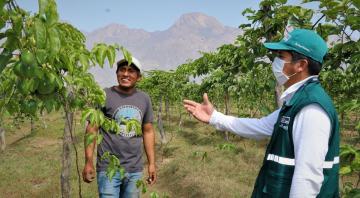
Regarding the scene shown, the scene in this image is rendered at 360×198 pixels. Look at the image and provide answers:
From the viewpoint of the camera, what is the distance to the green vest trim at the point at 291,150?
83.8 inches

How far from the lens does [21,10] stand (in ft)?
6.25

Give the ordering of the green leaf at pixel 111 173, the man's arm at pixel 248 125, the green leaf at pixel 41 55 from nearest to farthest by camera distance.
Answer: the green leaf at pixel 41 55, the man's arm at pixel 248 125, the green leaf at pixel 111 173

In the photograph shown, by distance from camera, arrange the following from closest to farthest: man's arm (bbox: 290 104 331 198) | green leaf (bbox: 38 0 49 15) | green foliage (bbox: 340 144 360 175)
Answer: green leaf (bbox: 38 0 49 15) < man's arm (bbox: 290 104 331 198) < green foliage (bbox: 340 144 360 175)

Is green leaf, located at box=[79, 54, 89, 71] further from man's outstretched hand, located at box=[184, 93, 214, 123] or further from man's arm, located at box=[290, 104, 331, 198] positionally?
man's arm, located at box=[290, 104, 331, 198]

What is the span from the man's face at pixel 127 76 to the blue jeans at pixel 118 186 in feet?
2.99

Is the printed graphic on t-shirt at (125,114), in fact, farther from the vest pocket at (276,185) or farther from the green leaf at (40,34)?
the green leaf at (40,34)

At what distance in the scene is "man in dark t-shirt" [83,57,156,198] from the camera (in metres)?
3.98

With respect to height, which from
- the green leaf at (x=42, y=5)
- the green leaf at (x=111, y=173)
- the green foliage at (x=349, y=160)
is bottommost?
the green leaf at (x=111, y=173)

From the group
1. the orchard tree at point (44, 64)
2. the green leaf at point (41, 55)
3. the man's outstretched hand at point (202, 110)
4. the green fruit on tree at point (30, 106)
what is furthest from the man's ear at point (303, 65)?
the green fruit on tree at point (30, 106)

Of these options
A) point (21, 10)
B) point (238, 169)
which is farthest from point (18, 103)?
point (238, 169)

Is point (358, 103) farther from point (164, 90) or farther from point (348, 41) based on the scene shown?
point (164, 90)

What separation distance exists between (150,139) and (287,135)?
2553 mm

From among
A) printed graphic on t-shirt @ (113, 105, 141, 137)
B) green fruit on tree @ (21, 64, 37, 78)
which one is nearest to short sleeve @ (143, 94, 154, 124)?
printed graphic on t-shirt @ (113, 105, 141, 137)

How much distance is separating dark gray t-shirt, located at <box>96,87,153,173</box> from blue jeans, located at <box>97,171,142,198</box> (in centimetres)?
7
